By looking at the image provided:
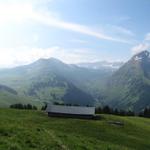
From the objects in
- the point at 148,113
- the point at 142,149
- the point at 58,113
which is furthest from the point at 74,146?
the point at 148,113

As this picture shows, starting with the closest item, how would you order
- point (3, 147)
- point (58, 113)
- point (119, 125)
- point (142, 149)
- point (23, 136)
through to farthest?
point (3, 147) → point (23, 136) → point (142, 149) → point (119, 125) → point (58, 113)

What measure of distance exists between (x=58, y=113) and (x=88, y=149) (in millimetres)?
75190

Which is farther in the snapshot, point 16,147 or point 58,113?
point 58,113

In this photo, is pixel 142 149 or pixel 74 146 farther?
pixel 142 149

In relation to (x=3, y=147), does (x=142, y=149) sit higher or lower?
lower

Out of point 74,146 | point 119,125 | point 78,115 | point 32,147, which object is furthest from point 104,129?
point 32,147

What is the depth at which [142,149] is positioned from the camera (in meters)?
51.1

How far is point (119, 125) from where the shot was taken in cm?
8712

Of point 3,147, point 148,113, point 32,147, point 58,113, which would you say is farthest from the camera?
point 148,113

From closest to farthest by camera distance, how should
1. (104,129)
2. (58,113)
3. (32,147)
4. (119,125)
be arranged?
(32,147)
(104,129)
(119,125)
(58,113)

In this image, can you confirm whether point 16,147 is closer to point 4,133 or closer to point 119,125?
point 4,133

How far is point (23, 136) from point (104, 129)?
1855 inches

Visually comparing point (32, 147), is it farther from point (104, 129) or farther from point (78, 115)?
point (78, 115)

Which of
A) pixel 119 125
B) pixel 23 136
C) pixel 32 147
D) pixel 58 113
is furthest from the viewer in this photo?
pixel 58 113
